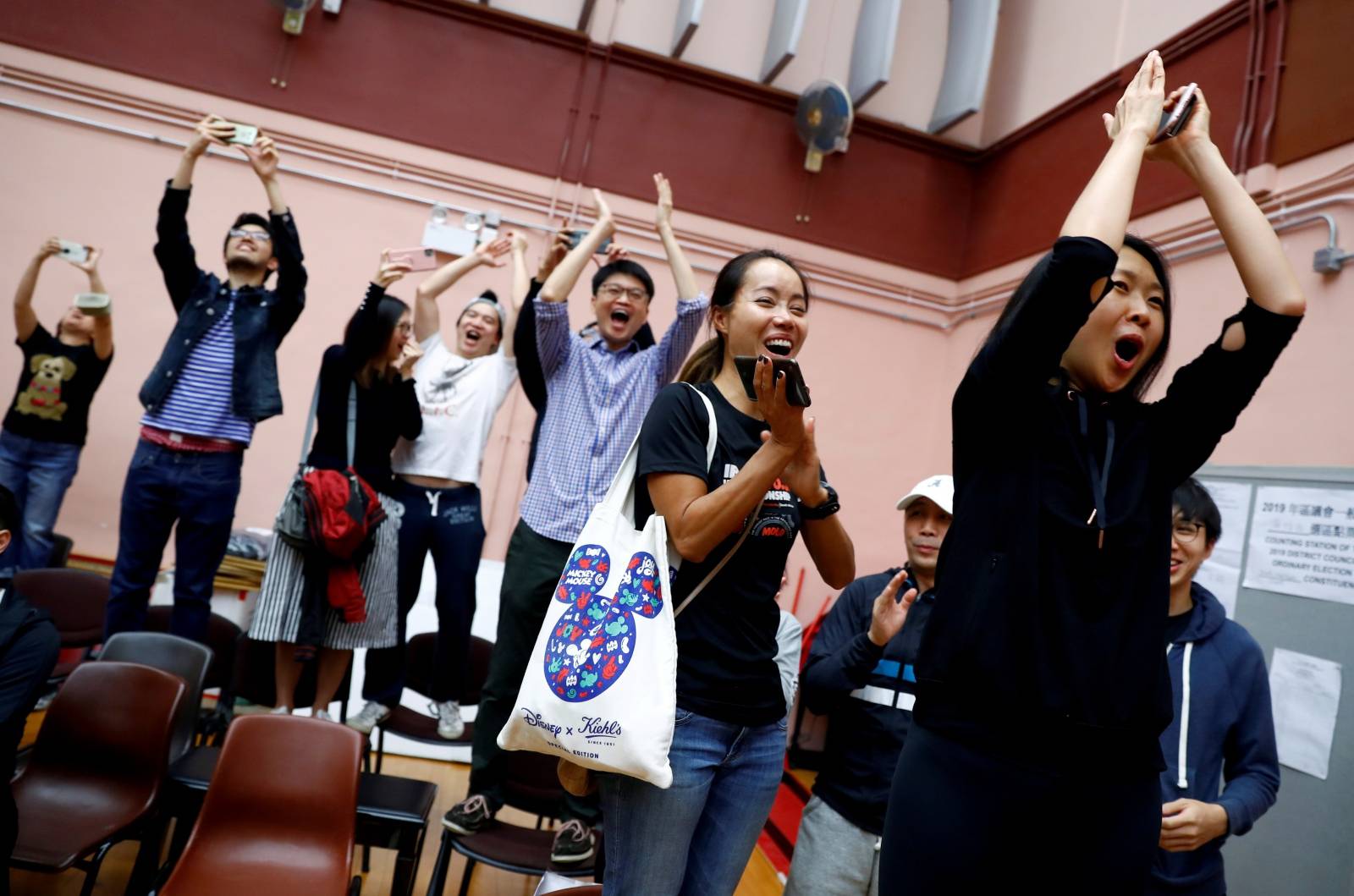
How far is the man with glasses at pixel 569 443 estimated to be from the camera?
2695 mm

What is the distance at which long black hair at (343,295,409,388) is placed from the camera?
3.20 m

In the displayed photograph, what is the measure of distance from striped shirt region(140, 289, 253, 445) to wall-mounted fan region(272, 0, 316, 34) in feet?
9.24

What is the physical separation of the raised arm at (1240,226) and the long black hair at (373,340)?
261 centimetres

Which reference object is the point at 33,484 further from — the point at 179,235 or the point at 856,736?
the point at 856,736

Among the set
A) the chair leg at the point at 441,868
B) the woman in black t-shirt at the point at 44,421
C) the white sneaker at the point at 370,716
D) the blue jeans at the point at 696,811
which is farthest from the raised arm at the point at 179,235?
the blue jeans at the point at 696,811

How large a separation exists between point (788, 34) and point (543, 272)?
A: 356 centimetres

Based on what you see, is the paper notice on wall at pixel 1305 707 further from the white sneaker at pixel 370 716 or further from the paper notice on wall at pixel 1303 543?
the white sneaker at pixel 370 716

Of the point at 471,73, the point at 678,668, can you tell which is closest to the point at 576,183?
the point at 471,73

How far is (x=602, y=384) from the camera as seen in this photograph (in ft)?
9.59

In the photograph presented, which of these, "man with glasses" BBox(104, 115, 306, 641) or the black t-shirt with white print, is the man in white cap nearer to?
the black t-shirt with white print

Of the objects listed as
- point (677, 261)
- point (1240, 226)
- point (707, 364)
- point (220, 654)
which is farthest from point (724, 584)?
point (220, 654)

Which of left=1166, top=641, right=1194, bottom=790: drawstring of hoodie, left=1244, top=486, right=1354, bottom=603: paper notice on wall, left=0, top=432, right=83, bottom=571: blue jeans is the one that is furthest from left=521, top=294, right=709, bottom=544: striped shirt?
left=0, top=432, right=83, bottom=571: blue jeans

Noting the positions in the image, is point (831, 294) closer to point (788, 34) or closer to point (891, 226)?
point (891, 226)

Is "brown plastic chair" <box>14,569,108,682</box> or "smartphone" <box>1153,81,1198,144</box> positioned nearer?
"smartphone" <box>1153,81,1198,144</box>
